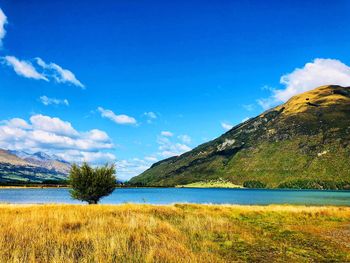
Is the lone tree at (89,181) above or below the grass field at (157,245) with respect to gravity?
above

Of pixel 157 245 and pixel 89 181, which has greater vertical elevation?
pixel 89 181

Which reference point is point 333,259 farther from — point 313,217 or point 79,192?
point 79,192

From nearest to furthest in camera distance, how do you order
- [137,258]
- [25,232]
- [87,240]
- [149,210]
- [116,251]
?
[137,258] → [116,251] → [87,240] → [25,232] → [149,210]

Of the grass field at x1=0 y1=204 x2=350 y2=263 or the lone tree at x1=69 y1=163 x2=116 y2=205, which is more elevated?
the lone tree at x1=69 y1=163 x2=116 y2=205

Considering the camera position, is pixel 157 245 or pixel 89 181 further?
pixel 89 181

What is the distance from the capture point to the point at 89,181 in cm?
5541

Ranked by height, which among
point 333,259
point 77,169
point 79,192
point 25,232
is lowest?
point 333,259

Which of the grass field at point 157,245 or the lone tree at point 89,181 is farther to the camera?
the lone tree at point 89,181

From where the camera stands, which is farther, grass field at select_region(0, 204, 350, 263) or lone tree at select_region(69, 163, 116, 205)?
lone tree at select_region(69, 163, 116, 205)

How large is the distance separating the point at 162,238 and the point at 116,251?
11.3 ft

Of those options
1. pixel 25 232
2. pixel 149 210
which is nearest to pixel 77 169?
pixel 149 210

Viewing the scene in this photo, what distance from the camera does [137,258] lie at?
12.8 m

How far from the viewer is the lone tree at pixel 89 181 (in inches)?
2167

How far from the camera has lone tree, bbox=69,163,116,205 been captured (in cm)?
5504
